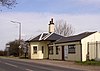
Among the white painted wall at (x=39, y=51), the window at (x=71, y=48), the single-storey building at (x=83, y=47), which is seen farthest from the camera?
the white painted wall at (x=39, y=51)

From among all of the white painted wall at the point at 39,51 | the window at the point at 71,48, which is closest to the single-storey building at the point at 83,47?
Answer: the window at the point at 71,48

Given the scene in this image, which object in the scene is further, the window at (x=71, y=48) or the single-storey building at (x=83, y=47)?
the window at (x=71, y=48)

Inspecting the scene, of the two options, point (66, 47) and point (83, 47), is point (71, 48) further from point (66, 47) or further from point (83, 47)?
point (83, 47)

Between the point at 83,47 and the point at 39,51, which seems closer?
the point at 83,47

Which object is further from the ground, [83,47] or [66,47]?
[66,47]

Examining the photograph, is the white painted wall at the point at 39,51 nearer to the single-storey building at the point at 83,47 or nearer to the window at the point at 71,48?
the single-storey building at the point at 83,47

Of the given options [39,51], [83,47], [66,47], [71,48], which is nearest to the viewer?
[83,47]

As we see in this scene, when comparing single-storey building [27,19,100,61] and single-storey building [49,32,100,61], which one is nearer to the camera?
single-storey building [49,32,100,61]

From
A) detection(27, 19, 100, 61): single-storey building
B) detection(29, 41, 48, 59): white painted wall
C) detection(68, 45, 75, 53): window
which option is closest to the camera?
detection(27, 19, 100, 61): single-storey building

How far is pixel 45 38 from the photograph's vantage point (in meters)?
62.5

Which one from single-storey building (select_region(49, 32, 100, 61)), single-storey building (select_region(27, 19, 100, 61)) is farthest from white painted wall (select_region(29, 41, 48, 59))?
single-storey building (select_region(49, 32, 100, 61))

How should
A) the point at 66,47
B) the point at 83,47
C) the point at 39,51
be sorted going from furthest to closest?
the point at 39,51 < the point at 66,47 < the point at 83,47

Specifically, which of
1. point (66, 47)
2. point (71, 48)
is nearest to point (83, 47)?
point (71, 48)

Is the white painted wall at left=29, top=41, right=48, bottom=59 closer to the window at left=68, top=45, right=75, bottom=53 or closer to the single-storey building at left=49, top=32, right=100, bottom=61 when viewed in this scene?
the single-storey building at left=49, top=32, right=100, bottom=61
